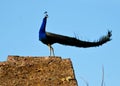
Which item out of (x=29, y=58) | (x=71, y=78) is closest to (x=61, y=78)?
(x=71, y=78)

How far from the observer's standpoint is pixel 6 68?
1224 centimetres

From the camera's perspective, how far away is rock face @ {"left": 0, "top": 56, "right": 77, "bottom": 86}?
11.9 m

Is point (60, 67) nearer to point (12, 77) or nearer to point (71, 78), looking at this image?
point (71, 78)

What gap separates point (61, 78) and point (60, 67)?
43 centimetres

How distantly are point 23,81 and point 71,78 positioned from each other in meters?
1.22

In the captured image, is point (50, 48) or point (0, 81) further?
point (50, 48)

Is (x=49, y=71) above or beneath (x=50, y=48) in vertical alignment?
beneath

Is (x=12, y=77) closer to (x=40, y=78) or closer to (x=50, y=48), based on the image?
(x=40, y=78)

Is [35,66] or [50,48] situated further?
[50,48]

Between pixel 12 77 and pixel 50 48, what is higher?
pixel 50 48

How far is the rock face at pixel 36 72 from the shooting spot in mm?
11867

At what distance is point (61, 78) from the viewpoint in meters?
12.0

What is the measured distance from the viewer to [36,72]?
39.8 feet

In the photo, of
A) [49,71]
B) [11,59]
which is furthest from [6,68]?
[49,71]
